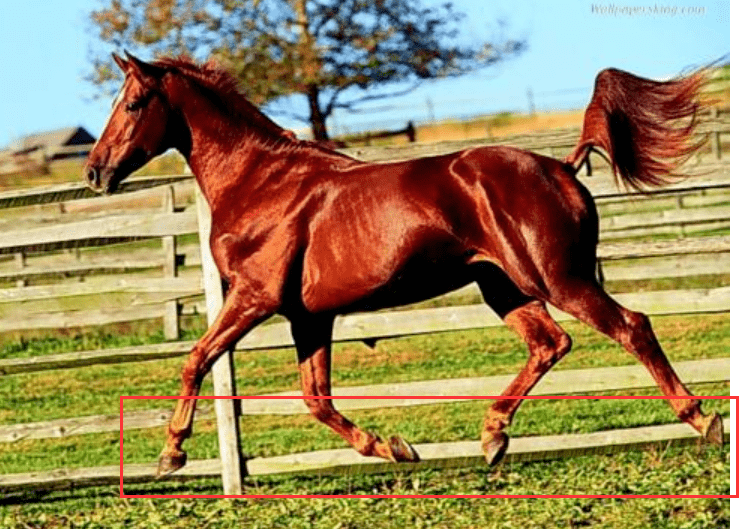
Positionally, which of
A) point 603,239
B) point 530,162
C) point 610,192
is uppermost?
point 530,162

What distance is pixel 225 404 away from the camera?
7.89m

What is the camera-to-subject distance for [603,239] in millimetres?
16578

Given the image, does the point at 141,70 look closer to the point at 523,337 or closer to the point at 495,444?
the point at 523,337

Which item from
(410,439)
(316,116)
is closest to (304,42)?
(316,116)

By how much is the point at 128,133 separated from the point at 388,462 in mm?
3345

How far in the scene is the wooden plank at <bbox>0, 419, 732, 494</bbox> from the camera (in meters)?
7.92

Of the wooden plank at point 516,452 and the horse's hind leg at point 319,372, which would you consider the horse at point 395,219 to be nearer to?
the horse's hind leg at point 319,372

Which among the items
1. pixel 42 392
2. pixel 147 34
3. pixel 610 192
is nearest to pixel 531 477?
pixel 610 192

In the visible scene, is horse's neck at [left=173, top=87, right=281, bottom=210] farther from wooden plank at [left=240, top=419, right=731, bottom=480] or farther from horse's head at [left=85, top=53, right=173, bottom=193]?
wooden plank at [left=240, top=419, right=731, bottom=480]

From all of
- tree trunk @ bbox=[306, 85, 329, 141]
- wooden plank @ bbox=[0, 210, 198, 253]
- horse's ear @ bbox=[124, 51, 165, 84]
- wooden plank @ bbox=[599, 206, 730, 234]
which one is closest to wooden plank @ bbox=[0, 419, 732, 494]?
wooden plank @ bbox=[0, 210, 198, 253]

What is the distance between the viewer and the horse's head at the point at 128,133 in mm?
5148
